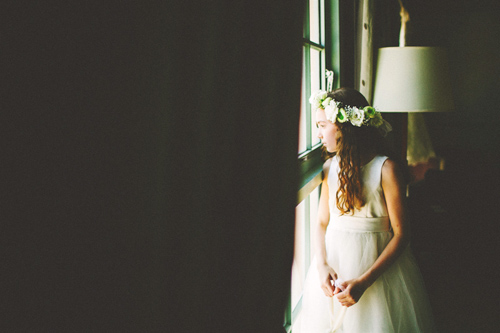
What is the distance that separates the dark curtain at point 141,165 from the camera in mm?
386

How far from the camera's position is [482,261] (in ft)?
10.6

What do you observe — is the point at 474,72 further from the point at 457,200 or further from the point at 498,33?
the point at 457,200

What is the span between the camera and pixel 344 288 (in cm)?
142

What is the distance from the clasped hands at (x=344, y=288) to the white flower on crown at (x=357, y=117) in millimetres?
558

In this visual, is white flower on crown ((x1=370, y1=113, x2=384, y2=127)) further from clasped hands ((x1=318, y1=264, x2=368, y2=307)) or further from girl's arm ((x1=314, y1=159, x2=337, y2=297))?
clasped hands ((x1=318, y1=264, x2=368, y2=307))

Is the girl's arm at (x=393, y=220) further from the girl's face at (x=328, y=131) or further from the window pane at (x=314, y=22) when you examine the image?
the window pane at (x=314, y=22)

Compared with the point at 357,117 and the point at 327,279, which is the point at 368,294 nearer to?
the point at 327,279

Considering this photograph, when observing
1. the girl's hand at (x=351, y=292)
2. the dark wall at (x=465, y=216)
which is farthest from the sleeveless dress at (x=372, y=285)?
the dark wall at (x=465, y=216)

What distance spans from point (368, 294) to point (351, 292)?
15cm

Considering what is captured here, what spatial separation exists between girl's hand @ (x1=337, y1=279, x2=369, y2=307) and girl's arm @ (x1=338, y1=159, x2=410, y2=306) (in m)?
0.03

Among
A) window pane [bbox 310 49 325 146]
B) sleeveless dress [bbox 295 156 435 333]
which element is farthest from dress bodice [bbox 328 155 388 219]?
window pane [bbox 310 49 325 146]

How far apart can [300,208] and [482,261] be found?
83.9 inches

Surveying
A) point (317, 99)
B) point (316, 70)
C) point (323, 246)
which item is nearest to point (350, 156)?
point (317, 99)

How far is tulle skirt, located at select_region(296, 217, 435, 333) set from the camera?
1.50 m
